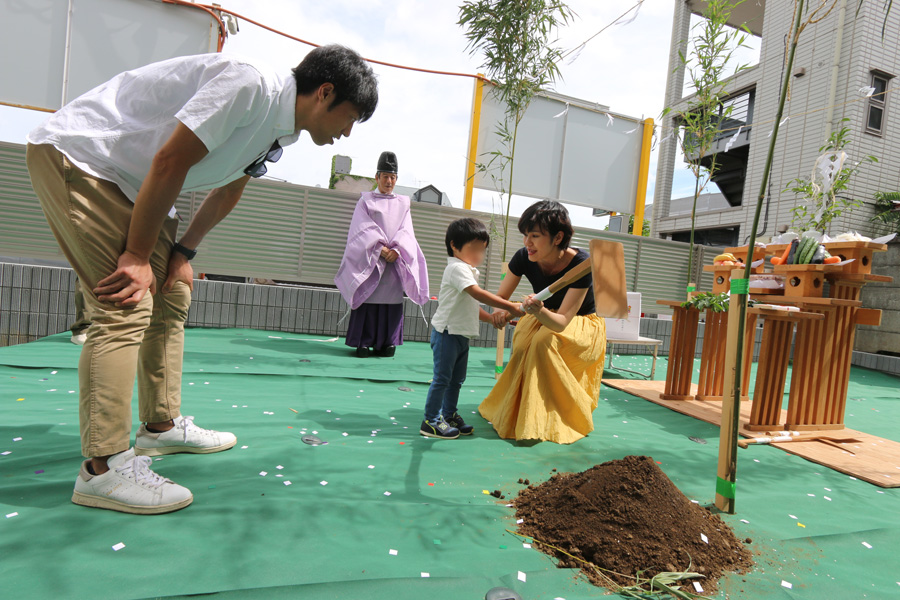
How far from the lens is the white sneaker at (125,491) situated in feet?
4.57

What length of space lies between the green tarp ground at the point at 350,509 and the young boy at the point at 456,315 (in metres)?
0.15

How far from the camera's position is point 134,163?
4.70 ft

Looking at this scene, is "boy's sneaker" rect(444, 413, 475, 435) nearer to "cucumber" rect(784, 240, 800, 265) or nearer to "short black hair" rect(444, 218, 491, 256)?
"short black hair" rect(444, 218, 491, 256)

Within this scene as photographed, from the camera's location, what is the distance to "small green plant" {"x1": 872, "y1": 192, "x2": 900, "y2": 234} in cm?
838

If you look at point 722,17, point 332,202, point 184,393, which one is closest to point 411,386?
point 184,393

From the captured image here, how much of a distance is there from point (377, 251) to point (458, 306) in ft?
7.74

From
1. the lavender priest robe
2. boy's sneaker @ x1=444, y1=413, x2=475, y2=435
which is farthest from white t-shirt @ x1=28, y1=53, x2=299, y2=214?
the lavender priest robe

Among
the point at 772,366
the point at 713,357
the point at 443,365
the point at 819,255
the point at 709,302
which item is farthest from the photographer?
the point at 713,357

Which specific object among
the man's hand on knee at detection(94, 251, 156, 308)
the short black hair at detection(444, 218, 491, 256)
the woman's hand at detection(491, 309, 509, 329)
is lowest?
the woman's hand at detection(491, 309, 509, 329)

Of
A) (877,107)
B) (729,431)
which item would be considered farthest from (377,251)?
(877,107)

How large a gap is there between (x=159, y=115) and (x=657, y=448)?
8.36 ft

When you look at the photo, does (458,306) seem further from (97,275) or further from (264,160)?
(97,275)

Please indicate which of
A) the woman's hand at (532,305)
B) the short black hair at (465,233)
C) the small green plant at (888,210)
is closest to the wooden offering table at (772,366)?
the woman's hand at (532,305)

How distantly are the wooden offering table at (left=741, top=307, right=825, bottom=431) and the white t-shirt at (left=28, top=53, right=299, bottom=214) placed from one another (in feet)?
8.84
